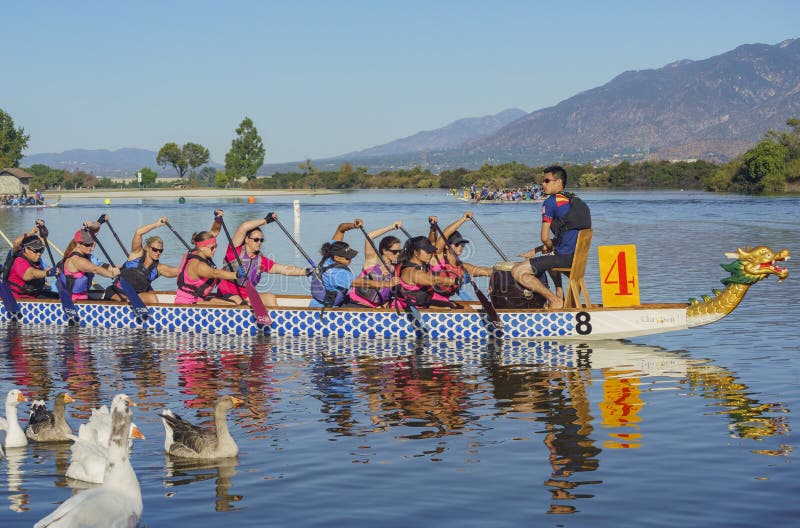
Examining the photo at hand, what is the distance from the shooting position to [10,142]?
13038 cm

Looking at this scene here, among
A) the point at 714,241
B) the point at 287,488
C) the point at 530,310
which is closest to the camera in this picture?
the point at 287,488

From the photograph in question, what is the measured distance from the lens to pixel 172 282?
2814 centimetres

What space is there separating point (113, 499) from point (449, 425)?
485cm

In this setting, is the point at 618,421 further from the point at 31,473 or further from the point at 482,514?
the point at 31,473

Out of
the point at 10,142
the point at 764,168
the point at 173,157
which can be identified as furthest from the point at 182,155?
the point at 764,168

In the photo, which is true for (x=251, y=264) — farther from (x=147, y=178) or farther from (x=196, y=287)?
(x=147, y=178)

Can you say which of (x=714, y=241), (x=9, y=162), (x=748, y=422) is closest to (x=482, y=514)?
(x=748, y=422)

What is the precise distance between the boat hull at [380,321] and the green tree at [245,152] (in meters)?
133

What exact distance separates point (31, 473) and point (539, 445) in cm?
519

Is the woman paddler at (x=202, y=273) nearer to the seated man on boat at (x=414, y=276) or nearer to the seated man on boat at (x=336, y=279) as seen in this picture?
the seated man on boat at (x=336, y=279)

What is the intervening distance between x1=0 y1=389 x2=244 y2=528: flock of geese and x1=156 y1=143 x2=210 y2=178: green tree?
516ft

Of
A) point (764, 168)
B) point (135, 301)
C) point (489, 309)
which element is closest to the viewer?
point (489, 309)

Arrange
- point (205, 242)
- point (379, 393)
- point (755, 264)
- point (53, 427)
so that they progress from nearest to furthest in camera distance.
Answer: point (53, 427) → point (379, 393) → point (755, 264) → point (205, 242)

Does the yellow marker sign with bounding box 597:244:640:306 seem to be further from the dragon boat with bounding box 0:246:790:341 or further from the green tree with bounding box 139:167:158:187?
the green tree with bounding box 139:167:158:187
